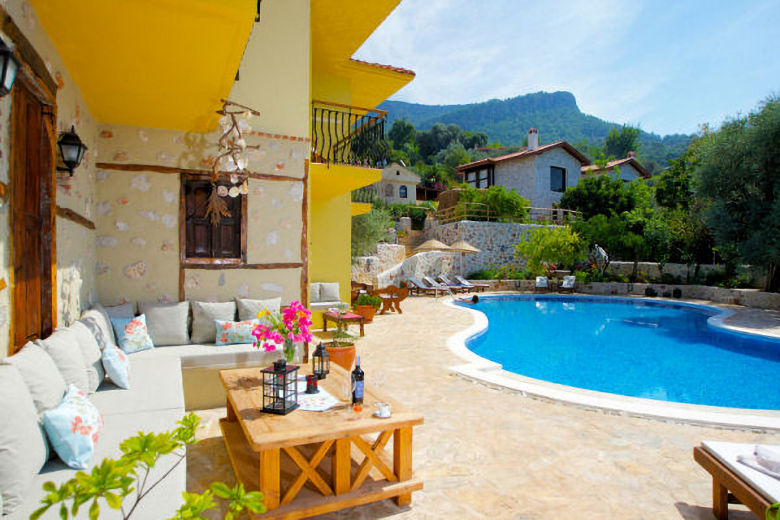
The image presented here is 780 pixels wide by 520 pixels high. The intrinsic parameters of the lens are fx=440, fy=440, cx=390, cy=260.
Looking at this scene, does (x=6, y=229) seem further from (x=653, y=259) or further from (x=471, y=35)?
(x=653, y=259)

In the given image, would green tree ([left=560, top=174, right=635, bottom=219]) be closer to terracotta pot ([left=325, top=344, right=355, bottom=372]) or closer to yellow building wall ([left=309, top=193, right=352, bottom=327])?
yellow building wall ([left=309, top=193, right=352, bottom=327])

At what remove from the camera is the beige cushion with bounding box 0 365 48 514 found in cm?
204

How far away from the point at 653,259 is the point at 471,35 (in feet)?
43.5

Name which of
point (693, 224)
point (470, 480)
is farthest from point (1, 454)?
point (693, 224)

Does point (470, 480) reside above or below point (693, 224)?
below

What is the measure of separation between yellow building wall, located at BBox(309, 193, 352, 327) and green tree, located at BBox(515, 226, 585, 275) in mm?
12020

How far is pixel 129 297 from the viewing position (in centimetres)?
573

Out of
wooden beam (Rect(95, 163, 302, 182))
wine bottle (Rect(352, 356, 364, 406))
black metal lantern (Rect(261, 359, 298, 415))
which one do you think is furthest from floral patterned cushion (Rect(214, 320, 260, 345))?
→ wine bottle (Rect(352, 356, 364, 406))

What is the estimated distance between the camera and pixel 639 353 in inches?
372

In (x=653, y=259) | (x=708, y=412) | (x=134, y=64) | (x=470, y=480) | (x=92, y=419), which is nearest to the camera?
(x=92, y=419)

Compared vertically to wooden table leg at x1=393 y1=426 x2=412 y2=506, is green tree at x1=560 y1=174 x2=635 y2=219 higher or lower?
higher

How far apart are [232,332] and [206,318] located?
0.46 m

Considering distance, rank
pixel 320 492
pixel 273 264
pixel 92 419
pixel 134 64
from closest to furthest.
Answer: pixel 92 419, pixel 320 492, pixel 134 64, pixel 273 264

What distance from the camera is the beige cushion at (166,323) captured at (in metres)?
5.49
